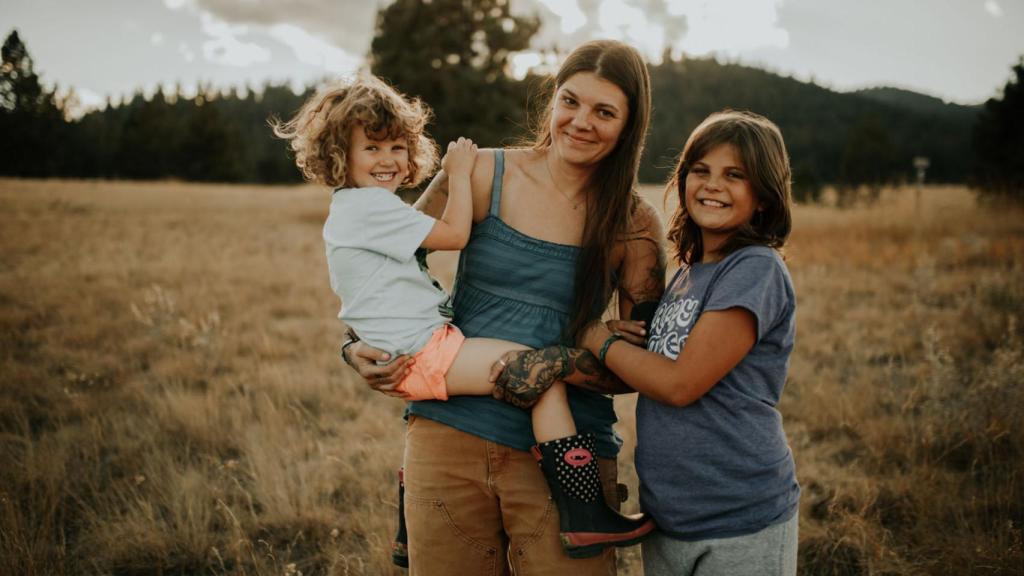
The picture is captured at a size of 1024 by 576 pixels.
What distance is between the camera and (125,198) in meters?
23.4

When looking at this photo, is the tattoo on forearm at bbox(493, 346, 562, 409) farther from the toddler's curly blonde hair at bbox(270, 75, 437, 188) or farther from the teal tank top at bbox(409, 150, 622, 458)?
the toddler's curly blonde hair at bbox(270, 75, 437, 188)

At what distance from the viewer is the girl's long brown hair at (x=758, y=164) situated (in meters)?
1.87

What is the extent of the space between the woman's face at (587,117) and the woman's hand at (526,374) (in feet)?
2.28

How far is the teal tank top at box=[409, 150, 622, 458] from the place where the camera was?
2012 mm

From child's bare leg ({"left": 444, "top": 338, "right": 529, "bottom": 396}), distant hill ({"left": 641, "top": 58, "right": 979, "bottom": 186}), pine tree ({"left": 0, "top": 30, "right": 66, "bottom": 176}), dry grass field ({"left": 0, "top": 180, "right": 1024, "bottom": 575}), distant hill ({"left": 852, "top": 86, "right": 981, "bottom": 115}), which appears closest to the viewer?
Result: child's bare leg ({"left": 444, "top": 338, "right": 529, "bottom": 396})

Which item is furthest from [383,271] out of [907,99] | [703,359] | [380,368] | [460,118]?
[907,99]

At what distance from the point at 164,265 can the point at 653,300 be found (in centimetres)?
1006

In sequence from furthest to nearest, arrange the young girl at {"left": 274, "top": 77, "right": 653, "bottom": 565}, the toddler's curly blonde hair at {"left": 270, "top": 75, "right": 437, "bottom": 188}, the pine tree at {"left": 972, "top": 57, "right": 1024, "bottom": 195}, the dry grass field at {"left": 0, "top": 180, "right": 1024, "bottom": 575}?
the pine tree at {"left": 972, "top": 57, "right": 1024, "bottom": 195} < the dry grass field at {"left": 0, "top": 180, "right": 1024, "bottom": 575} < the toddler's curly blonde hair at {"left": 270, "top": 75, "right": 437, "bottom": 188} < the young girl at {"left": 274, "top": 77, "right": 653, "bottom": 565}

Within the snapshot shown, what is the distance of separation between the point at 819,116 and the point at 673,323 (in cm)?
8354

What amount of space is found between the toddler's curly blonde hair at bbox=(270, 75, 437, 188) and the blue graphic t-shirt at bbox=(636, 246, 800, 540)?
126 cm

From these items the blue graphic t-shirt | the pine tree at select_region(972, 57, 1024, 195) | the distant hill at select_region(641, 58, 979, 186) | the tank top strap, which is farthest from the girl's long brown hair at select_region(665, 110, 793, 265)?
the distant hill at select_region(641, 58, 979, 186)

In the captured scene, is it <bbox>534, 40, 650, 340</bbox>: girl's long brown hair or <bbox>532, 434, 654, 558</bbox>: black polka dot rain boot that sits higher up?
<bbox>534, 40, 650, 340</bbox>: girl's long brown hair

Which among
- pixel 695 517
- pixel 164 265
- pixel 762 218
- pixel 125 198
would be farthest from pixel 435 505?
pixel 125 198

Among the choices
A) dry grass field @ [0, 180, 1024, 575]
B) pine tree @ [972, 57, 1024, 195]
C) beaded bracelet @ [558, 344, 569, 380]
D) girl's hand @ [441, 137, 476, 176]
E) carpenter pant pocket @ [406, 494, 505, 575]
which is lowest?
dry grass field @ [0, 180, 1024, 575]
